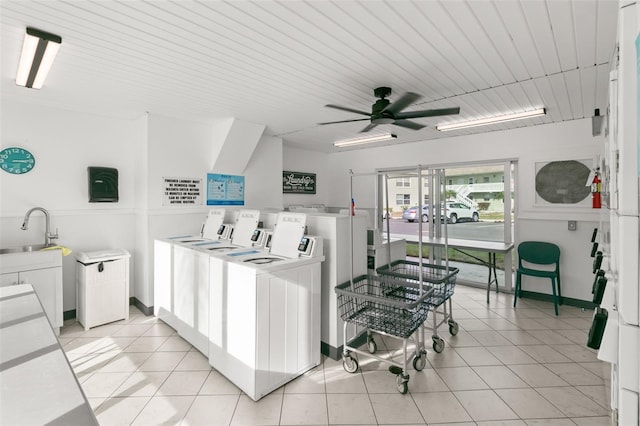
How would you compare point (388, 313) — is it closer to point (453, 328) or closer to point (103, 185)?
point (453, 328)

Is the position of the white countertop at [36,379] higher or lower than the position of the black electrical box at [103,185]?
lower

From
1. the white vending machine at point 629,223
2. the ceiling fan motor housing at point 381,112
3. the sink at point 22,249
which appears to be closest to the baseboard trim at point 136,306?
the sink at point 22,249

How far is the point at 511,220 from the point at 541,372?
9.44ft

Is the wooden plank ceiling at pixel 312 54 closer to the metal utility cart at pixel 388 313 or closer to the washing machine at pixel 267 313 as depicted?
the washing machine at pixel 267 313

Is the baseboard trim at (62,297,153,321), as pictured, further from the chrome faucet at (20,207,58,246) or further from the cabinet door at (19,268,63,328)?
the chrome faucet at (20,207,58,246)

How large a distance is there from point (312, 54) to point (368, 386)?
2.74m

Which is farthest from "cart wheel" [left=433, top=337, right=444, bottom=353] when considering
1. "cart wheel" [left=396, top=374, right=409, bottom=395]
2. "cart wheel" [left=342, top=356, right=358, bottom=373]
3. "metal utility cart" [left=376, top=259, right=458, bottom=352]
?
"cart wheel" [left=342, top=356, right=358, bottom=373]

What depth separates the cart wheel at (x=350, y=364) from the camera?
2596mm

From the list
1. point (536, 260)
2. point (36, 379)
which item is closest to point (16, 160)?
point (36, 379)

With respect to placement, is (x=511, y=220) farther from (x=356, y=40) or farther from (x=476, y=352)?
(x=356, y=40)

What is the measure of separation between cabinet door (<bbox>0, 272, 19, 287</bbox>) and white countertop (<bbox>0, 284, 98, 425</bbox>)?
2.37 metres

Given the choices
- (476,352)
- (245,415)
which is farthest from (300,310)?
(476,352)

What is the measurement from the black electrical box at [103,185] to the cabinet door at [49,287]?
1000mm

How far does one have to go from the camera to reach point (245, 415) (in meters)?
2.08
